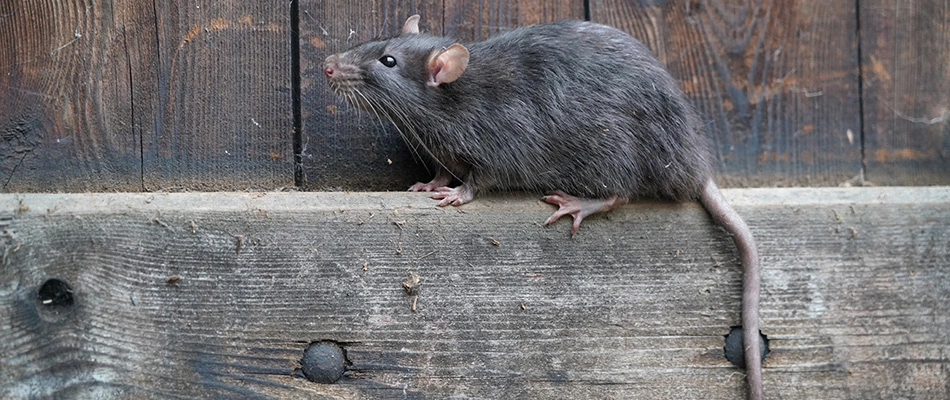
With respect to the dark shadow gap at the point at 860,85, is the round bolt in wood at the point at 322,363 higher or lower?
lower

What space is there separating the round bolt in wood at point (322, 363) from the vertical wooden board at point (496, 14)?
1.17m

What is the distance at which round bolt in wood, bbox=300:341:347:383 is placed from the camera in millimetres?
2285

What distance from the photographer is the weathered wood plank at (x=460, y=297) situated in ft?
7.30

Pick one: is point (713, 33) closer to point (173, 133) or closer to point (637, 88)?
point (637, 88)

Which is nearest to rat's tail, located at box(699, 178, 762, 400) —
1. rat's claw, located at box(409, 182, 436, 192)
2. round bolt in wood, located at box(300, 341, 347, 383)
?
rat's claw, located at box(409, 182, 436, 192)

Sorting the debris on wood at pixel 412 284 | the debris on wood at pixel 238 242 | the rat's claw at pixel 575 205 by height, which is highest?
the rat's claw at pixel 575 205

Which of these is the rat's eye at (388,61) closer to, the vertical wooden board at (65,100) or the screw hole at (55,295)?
the vertical wooden board at (65,100)

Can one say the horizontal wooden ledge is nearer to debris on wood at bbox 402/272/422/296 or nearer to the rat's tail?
the rat's tail

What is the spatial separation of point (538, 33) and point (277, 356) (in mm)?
1309

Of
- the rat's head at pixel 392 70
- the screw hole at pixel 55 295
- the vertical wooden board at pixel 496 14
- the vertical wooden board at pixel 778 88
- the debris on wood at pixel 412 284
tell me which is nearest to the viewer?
the screw hole at pixel 55 295

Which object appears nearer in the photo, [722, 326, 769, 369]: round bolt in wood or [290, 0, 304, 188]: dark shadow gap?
[722, 326, 769, 369]: round bolt in wood

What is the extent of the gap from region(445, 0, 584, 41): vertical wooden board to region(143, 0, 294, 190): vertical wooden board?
577 millimetres

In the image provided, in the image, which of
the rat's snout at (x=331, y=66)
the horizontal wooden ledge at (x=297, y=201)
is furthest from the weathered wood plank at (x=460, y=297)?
the rat's snout at (x=331, y=66)

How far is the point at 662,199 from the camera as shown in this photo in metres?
2.54
